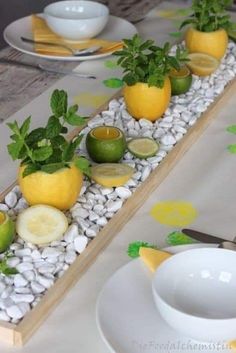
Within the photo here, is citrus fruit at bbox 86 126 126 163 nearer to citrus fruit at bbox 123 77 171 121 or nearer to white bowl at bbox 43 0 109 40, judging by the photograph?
citrus fruit at bbox 123 77 171 121

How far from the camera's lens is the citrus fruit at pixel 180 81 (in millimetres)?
1447

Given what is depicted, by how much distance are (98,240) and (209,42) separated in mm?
712

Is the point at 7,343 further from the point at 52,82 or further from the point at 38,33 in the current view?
the point at 38,33

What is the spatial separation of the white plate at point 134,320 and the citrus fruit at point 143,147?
315 mm

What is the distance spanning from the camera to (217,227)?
3.62 feet

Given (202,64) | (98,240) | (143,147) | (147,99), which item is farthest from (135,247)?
(202,64)

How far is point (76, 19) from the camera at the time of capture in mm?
1704

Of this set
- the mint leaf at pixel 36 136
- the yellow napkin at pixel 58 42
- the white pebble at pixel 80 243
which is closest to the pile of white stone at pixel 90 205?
the white pebble at pixel 80 243

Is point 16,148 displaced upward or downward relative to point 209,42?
upward

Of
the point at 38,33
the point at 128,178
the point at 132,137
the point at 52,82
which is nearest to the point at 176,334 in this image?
the point at 128,178

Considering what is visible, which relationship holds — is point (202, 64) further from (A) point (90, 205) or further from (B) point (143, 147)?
(A) point (90, 205)

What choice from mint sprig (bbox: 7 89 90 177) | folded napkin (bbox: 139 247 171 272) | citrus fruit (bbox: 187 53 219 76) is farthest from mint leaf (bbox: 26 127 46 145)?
citrus fruit (bbox: 187 53 219 76)

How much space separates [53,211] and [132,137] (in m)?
0.32

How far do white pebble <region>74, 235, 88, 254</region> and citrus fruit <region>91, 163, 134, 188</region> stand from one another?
0.14 meters
